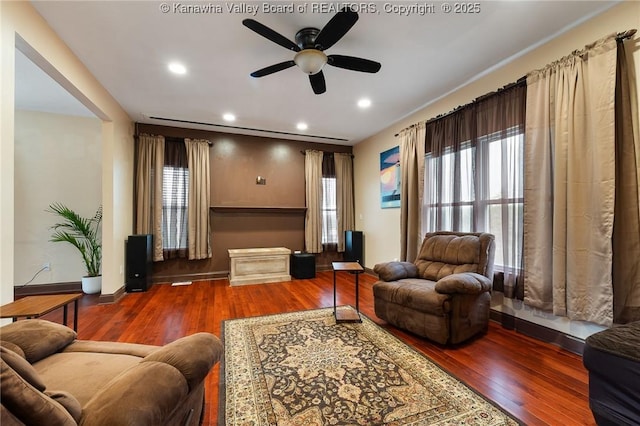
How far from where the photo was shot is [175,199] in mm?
4805

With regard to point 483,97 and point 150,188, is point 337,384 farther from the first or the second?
point 150,188

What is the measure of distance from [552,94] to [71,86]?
15.2ft

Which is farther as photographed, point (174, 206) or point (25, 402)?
point (174, 206)

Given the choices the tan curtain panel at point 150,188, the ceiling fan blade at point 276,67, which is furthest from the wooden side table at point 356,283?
the tan curtain panel at point 150,188

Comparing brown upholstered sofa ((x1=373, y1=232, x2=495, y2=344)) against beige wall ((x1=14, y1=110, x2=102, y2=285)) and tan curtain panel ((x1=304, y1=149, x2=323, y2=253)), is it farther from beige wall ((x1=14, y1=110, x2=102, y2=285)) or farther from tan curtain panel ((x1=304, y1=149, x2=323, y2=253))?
beige wall ((x1=14, y1=110, x2=102, y2=285))

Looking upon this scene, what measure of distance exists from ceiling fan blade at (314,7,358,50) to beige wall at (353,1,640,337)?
198cm

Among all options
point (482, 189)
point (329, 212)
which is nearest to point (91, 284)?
point (329, 212)

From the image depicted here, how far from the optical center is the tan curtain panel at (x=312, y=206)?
562cm

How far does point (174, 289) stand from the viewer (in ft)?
14.3

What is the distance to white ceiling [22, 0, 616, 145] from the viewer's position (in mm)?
2168

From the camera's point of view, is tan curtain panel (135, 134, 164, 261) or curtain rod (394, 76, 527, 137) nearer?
curtain rod (394, 76, 527, 137)

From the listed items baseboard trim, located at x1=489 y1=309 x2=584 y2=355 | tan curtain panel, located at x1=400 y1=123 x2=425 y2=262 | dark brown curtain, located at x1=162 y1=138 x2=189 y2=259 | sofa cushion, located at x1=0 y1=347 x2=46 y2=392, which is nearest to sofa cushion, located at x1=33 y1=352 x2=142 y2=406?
sofa cushion, located at x1=0 y1=347 x2=46 y2=392

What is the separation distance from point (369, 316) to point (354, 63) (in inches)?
104

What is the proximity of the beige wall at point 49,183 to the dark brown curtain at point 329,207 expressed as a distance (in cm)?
398
